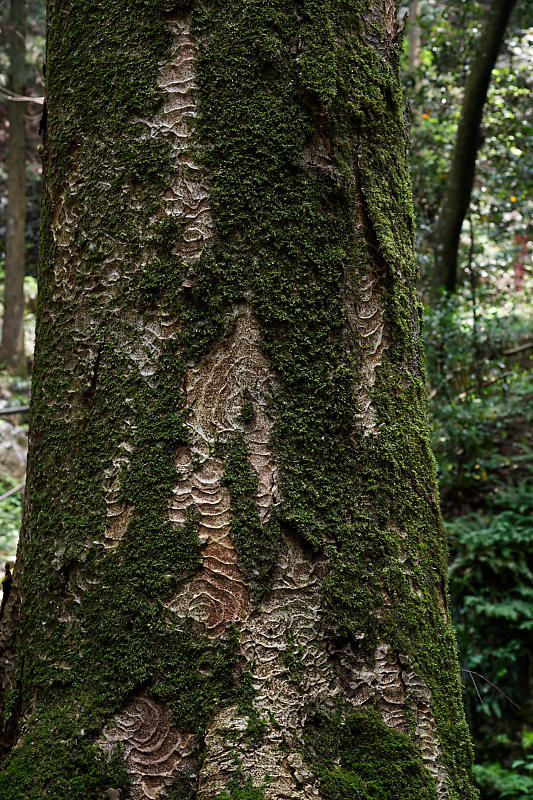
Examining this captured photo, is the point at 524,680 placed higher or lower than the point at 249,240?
lower

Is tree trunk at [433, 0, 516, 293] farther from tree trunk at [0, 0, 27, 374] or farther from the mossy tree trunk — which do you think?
tree trunk at [0, 0, 27, 374]

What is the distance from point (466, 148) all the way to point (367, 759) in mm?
7031

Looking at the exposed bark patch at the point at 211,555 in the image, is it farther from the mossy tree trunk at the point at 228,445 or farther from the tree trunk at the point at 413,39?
the tree trunk at the point at 413,39

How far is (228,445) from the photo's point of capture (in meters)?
0.97

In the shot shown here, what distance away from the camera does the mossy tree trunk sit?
35.4 inches

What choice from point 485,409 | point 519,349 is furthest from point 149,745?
point 519,349

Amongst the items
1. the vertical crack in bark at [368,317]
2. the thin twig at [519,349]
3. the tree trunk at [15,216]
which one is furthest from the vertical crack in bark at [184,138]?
the tree trunk at [15,216]

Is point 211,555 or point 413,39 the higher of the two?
point 413,39

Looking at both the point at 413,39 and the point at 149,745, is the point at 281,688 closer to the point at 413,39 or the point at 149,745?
the point at 149,745

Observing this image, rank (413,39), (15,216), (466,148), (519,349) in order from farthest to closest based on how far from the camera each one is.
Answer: (15,216), (413,39), (519,349), (466,148)

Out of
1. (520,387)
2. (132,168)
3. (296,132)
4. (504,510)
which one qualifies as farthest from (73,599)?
(520,387)

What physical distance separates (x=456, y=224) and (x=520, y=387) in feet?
6.89

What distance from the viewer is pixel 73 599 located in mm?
987

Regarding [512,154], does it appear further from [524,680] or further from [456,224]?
[524,680]
